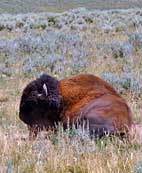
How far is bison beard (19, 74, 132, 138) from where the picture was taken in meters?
5.15

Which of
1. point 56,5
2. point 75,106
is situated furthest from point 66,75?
point 56,5

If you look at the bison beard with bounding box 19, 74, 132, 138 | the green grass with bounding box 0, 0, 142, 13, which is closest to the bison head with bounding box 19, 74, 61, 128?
the bison beard with bounding box 19, 74, 132, 138

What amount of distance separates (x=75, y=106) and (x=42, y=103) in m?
0.42

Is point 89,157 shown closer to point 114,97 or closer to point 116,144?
point 116,144

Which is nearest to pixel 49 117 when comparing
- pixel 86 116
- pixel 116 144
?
pixel 86 116

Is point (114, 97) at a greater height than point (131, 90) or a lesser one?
greater

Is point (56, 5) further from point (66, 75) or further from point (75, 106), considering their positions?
point (75, 106)

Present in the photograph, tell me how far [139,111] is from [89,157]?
3.35 metres

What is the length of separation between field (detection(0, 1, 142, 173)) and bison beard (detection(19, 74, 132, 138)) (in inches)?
9.8

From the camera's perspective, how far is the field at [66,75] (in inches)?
151

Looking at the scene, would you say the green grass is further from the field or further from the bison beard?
the bison beard

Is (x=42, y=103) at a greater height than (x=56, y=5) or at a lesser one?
greater

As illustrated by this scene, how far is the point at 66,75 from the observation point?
10508 millimetres

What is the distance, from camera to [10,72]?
1077 centimetres
